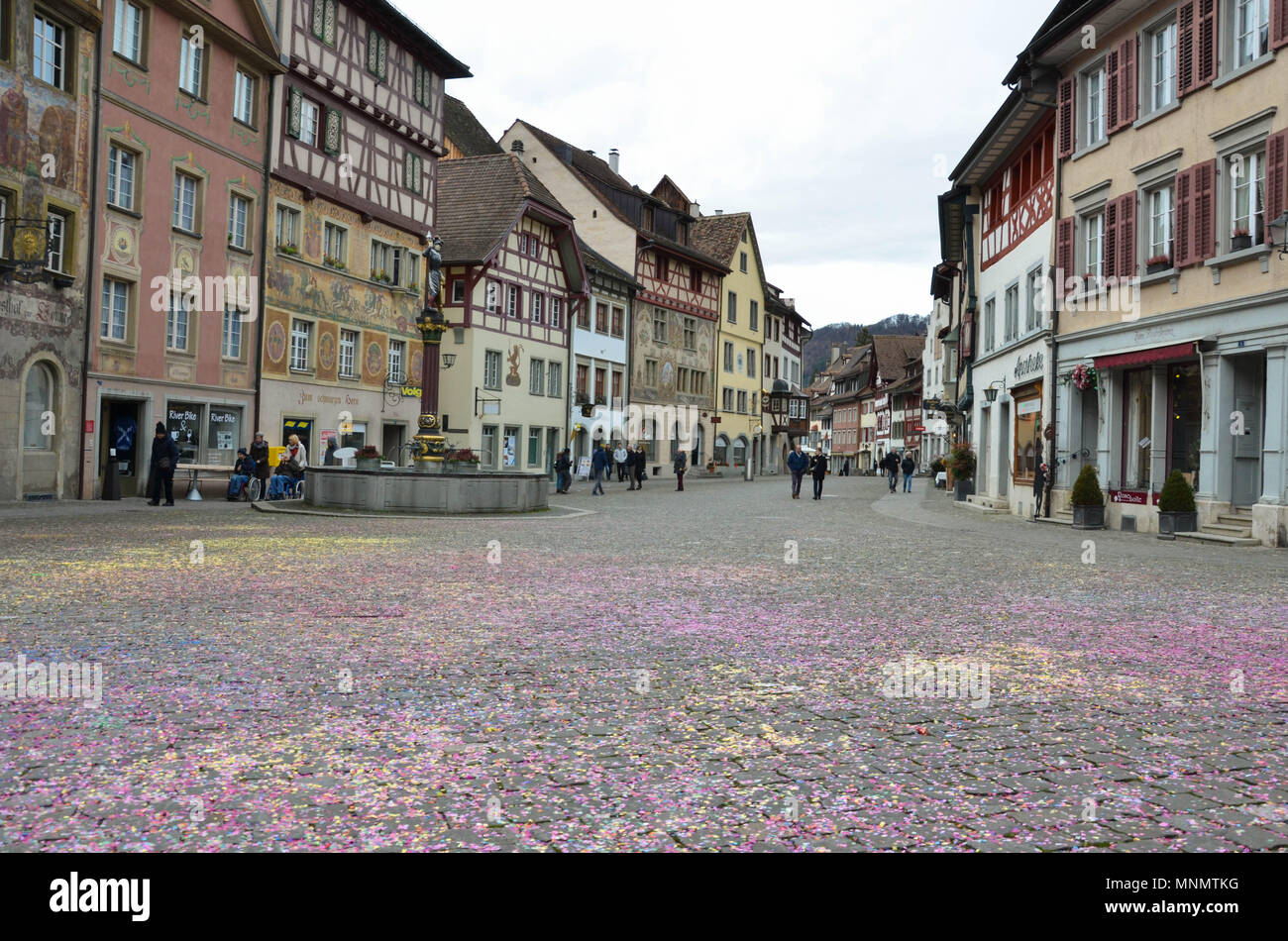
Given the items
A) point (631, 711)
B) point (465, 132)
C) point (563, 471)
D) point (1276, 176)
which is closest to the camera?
point (631, 711)

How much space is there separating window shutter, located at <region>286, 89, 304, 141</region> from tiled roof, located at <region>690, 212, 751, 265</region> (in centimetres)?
3591

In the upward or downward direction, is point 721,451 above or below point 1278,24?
below

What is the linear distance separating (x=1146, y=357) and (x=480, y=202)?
27.3 m

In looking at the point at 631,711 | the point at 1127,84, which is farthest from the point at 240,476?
the point at 631,711

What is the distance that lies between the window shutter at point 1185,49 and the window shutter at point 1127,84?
1251 mm

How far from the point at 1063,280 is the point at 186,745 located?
936 inches

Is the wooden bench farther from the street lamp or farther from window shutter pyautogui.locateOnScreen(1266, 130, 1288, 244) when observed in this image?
window shutter pyautogui.locateOnScreen(1266, 130, 1288, 244)

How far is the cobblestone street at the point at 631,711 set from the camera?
13.5 feet

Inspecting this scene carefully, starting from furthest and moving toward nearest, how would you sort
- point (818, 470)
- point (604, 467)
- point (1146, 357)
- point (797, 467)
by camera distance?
1. point (604, 467)
2. point (797, 467)
3. point (818, 470)
4. point (1146, 357)

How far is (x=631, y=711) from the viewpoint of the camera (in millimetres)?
5926

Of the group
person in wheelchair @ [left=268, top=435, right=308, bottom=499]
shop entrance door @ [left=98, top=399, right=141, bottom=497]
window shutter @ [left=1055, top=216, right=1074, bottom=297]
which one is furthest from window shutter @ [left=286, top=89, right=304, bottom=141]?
window shutter @ [left=1055, top=216, right=1074, bottom=297]

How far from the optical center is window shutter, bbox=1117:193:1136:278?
74.3 ft

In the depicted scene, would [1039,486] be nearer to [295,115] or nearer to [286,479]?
[286,479]
